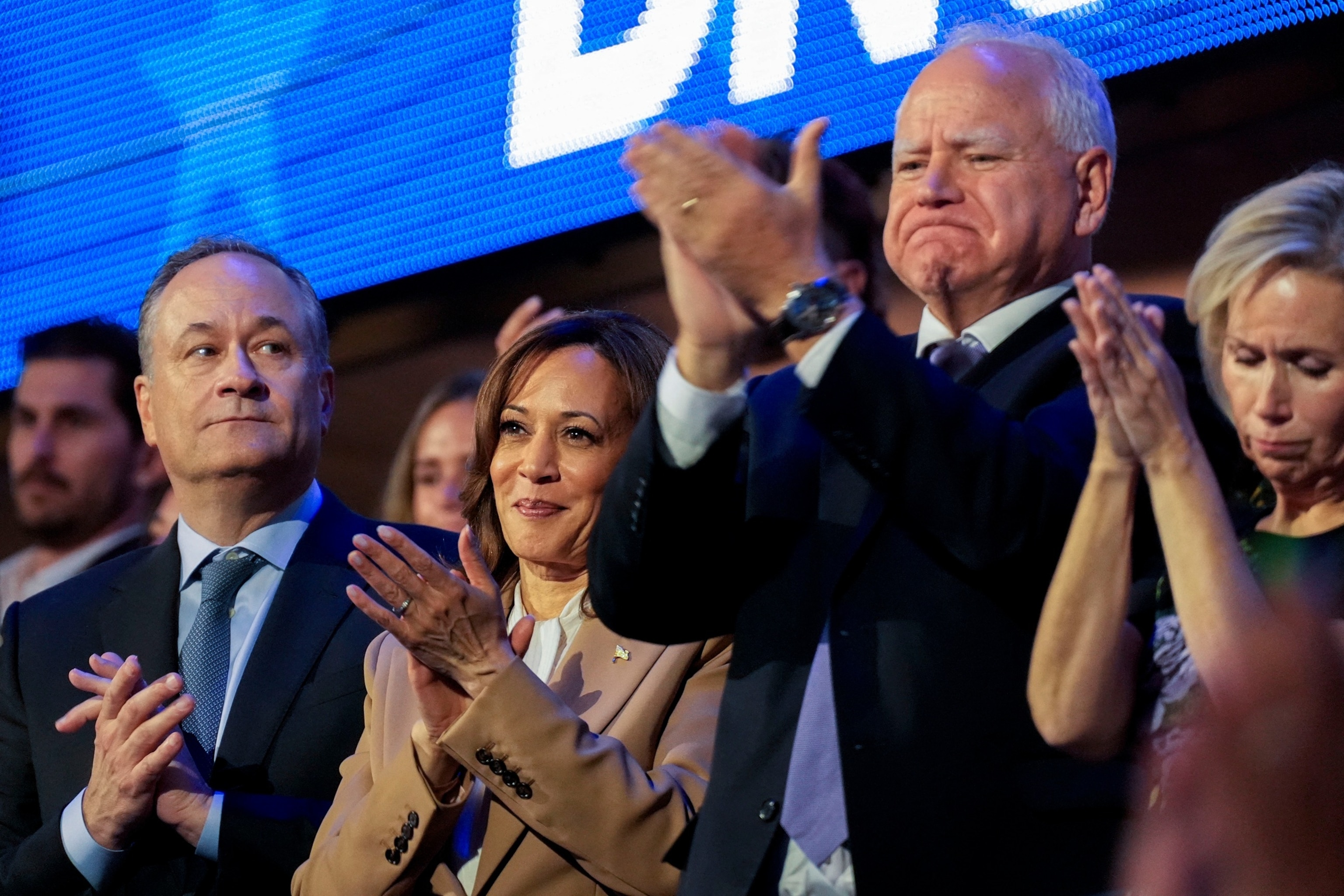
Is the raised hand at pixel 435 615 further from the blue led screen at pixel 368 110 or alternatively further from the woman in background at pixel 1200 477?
the blue led screen at pixel 368 110

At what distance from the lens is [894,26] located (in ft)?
11.2

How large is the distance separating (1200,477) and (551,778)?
34.9 inches

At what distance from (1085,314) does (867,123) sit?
183 cm

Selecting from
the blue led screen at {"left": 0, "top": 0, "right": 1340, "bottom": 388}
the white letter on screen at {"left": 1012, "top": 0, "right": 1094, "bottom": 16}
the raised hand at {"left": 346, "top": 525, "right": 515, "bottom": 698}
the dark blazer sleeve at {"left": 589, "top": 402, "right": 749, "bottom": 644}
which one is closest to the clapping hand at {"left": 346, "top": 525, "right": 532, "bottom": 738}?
the raised hand at {"left": 346, "top": 525, "right": 515, "bottom": 698}

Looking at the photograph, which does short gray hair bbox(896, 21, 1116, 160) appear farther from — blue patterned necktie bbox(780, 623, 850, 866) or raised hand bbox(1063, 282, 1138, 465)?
blue patterned necktie bbox(780, 623, 850, 866)

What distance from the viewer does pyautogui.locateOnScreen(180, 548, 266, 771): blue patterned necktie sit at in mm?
2688

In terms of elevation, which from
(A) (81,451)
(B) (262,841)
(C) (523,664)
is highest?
(A) (81,451)

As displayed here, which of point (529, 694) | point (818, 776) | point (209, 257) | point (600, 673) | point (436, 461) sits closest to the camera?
point (818, 776)

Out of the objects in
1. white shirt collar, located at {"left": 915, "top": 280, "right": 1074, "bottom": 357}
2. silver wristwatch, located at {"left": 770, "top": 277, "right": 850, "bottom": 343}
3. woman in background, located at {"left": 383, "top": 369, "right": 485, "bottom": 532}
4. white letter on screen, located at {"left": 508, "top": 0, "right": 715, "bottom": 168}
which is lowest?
white shirt collar, located at {"left": 915, "top": 280, "right": 1074, "bottom": 357}

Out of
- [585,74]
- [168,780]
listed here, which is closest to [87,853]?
[168,780]

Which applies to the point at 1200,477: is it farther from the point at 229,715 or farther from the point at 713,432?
the point at 229,715

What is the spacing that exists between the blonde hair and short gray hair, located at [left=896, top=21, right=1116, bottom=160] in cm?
21

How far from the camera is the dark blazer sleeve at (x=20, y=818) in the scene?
257 centimetres

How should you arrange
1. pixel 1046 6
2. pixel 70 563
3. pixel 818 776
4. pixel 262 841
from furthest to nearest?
pixel 70 563 < pixel 1046 6 < pixel 262 841 < pixel 818 776
